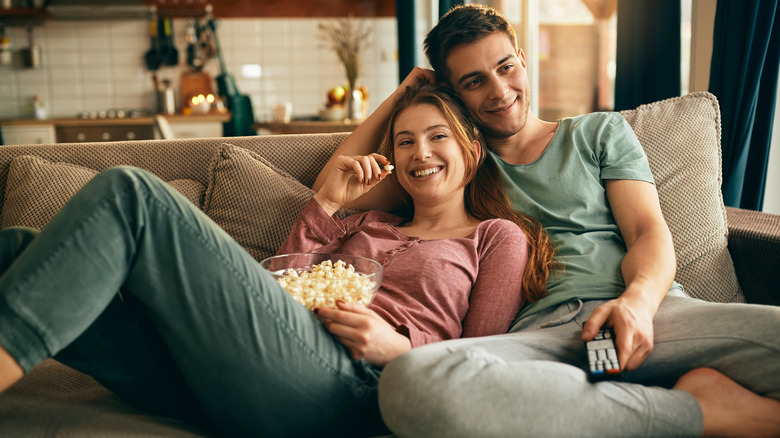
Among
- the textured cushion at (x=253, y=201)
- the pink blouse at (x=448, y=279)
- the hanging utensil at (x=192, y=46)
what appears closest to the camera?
the pink blouse at (x=448, y=279)

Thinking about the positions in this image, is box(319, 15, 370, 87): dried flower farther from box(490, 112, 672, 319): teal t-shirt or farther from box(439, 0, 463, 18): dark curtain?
box(490, 112, 672, 319): teal t-shirt

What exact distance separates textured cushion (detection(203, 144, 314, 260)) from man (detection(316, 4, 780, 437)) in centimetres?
21

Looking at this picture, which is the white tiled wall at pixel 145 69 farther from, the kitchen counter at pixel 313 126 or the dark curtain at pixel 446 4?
the kitchen counter at pixel 313 126

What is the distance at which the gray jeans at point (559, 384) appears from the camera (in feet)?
3.05

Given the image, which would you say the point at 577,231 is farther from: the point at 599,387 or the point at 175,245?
the point at 175,245

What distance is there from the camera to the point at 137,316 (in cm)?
107

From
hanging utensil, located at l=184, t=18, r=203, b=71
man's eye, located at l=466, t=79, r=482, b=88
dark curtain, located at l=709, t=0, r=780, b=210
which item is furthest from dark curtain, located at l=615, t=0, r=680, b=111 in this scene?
hanging utensil, located at l=184, t=18, r=203, b=71

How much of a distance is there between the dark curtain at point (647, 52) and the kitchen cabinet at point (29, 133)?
4389mm

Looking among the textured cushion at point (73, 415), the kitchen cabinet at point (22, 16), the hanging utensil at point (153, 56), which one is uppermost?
the kitchen cabinet at point (22, 16)

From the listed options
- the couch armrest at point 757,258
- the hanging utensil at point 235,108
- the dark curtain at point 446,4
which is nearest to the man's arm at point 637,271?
the couch armrest at point 757,258

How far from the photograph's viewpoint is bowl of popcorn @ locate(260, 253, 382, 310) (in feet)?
3.66

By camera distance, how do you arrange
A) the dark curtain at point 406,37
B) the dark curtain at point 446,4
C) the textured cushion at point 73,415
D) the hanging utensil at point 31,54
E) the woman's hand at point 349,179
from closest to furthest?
the textured cushion at point 73,415, the woman's hand at point 349,179, the dark curtain at point 446,4, the dark curtain at point 406,37, the hanging utensil at point 31,54

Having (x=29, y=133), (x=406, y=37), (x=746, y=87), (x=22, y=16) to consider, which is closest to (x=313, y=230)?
(x=746, y=87)

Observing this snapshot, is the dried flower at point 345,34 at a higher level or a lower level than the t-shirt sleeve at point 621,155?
higher
